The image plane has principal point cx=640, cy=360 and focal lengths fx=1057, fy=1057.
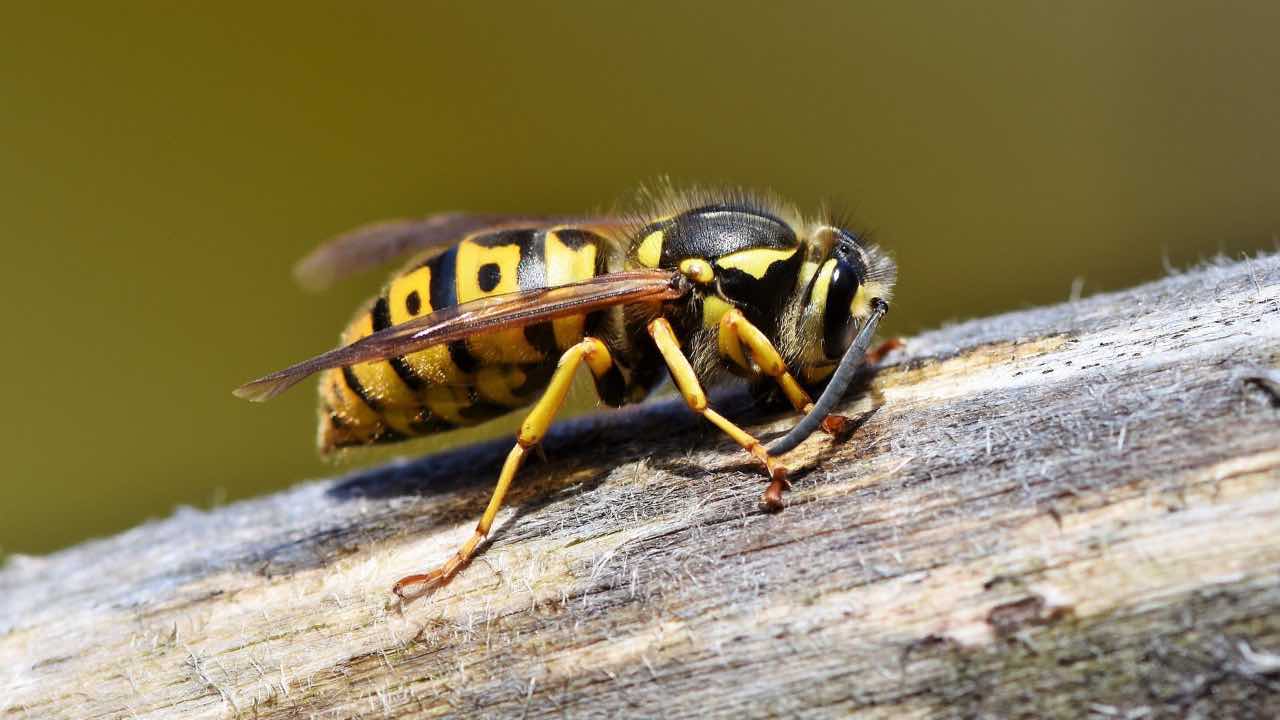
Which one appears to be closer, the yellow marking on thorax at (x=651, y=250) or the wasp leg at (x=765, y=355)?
the wasp leg at (x=765, y=355)

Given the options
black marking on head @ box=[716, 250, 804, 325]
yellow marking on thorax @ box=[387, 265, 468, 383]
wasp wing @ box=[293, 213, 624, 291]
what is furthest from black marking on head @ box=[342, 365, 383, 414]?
black marking on head @ box=[716, 250, 804, 325]

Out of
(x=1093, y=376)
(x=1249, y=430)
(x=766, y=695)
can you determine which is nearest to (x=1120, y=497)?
(x=1249, y=430)

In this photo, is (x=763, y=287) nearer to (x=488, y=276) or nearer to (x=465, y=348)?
(x=488, y=276)

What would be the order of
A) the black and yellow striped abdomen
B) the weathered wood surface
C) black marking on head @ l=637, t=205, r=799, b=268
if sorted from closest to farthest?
1. the weathered wood surface
2. black marking on head @ l=637, t=205, r=799, b=268
3. the black and yellow striped abdomen

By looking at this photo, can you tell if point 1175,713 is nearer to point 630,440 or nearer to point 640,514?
point 640,514

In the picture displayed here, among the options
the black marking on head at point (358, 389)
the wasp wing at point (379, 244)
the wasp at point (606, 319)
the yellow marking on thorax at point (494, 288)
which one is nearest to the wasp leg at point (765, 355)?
the wasp at point (606, 319)

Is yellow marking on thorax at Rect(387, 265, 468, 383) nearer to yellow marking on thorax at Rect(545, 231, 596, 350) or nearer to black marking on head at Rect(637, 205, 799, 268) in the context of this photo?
yellow marking on thorax at Rect(545, 231, 596, 350)

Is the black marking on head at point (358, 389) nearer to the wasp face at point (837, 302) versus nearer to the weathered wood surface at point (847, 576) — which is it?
the weathered wood surface at point (847, 576)
